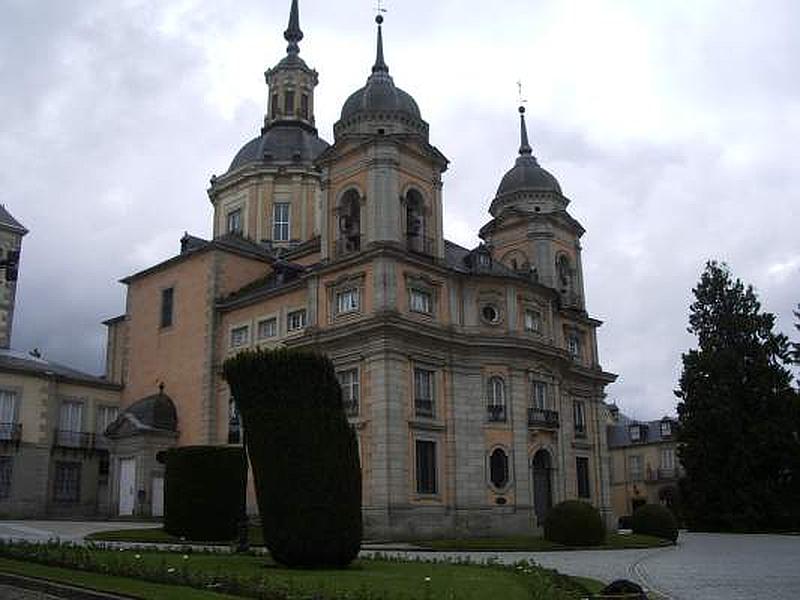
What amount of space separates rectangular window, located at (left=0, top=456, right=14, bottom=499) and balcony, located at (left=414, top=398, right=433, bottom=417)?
818 inches

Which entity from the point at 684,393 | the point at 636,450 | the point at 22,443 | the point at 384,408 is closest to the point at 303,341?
the point at 384,408

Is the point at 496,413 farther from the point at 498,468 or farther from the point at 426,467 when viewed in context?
the point at 426,467

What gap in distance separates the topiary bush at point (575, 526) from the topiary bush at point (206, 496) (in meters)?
11.6

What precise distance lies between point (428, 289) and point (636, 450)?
45.0 meters

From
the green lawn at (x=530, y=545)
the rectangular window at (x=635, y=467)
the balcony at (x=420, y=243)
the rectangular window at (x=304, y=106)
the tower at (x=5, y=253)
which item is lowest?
the green lawn at (x=530, y=545)

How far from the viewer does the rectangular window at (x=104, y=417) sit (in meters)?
47.6

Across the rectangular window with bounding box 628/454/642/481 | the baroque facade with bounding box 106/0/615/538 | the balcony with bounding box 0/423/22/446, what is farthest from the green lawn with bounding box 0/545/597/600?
the rectangular window with bounding box 628/454/642/481

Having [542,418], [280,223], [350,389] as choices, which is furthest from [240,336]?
[542,418]

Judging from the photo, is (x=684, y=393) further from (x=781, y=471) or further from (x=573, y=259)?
(x=573, y=259)

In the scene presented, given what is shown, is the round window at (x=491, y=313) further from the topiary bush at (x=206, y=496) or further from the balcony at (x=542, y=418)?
the topiary bush at (x=206, y=496)

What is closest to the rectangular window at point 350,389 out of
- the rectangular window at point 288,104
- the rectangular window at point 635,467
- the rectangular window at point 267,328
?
the rectangular window at point 267,328

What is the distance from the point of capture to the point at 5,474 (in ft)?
139

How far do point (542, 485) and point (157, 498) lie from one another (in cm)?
1903

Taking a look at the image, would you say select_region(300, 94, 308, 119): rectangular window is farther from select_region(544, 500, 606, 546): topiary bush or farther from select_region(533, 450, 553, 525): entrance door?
select_region(544, 500, 606, 546): topiary bush
